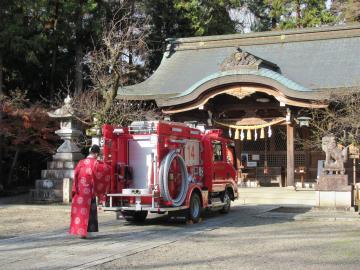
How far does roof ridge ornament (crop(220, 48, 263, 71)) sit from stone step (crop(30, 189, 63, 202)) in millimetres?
8937

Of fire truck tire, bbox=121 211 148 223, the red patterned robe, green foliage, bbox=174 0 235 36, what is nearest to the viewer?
the red patterned robe

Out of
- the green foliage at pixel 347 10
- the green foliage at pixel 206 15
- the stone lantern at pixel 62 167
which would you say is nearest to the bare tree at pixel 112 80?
the stone lantern at pixel 62 167

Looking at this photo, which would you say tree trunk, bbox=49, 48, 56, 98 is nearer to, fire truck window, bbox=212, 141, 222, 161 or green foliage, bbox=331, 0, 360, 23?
fire truck window, bbox=212, 141, 222, 161

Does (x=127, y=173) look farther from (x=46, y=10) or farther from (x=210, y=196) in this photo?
(x=46, y=10)

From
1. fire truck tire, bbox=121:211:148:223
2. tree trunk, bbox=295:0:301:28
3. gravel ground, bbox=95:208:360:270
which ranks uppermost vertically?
tree trunk, bbox=295:0:301:28

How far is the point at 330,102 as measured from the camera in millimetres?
19516

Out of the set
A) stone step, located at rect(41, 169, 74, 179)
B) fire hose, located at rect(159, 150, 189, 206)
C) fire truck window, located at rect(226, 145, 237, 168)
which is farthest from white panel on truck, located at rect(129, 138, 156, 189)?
stone step, located at rect(41, 169, 74, 179)

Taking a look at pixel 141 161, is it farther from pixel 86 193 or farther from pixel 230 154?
pixel 230 154

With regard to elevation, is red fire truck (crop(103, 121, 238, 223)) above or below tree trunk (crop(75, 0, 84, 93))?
below

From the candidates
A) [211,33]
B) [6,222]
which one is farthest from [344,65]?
[6,222]

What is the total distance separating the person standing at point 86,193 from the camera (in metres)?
9.08

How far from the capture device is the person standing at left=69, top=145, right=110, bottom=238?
29.8ft

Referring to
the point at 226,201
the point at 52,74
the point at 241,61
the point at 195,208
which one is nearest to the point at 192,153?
the point at 195,208

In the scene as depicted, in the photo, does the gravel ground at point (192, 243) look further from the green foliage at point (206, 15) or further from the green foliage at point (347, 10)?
the green foliage at point (347, 10)
